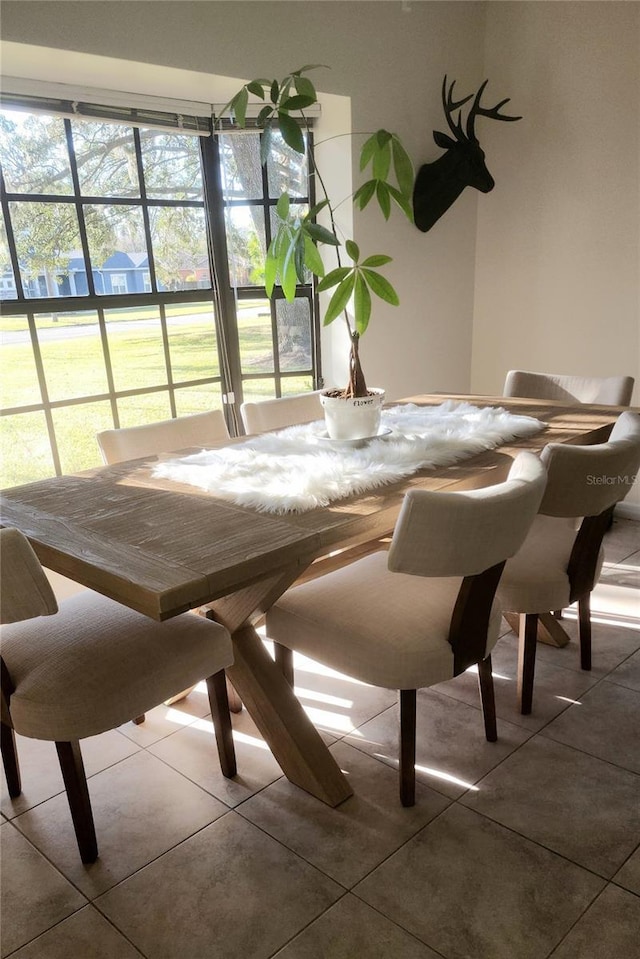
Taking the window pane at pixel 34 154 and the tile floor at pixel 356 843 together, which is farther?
the window pane at pixel 34 154

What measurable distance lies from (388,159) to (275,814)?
240cm

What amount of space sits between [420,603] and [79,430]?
1739 millimetres

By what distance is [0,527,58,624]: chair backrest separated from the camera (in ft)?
4.24

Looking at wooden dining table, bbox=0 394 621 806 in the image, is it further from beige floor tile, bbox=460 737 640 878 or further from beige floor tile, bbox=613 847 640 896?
beige floor tile, bbox=613 847 640 896

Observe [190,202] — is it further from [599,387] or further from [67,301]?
[599,387]

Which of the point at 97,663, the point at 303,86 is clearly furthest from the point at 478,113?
the point at 97,663

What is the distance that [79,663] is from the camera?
1549 millimetres

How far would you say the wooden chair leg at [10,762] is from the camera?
180 centimetres

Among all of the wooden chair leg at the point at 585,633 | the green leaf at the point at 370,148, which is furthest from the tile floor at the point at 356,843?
the green leaf at the point at 370,148

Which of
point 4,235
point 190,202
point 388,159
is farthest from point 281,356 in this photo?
point 4,235

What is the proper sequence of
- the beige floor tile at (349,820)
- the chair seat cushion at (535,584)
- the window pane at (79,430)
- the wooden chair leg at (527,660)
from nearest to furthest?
1. the beige floor tile at (349,820)
2. the chair seat cushion at (535,584)
3. the wooden chair leg at (527,660)
4. the window pane at (79,430)

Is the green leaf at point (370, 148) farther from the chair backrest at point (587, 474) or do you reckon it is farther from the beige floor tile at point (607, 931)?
the beige floor tile at point (607, 931)

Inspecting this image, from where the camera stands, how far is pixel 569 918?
143cm

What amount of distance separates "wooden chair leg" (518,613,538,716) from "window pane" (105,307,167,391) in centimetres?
185
